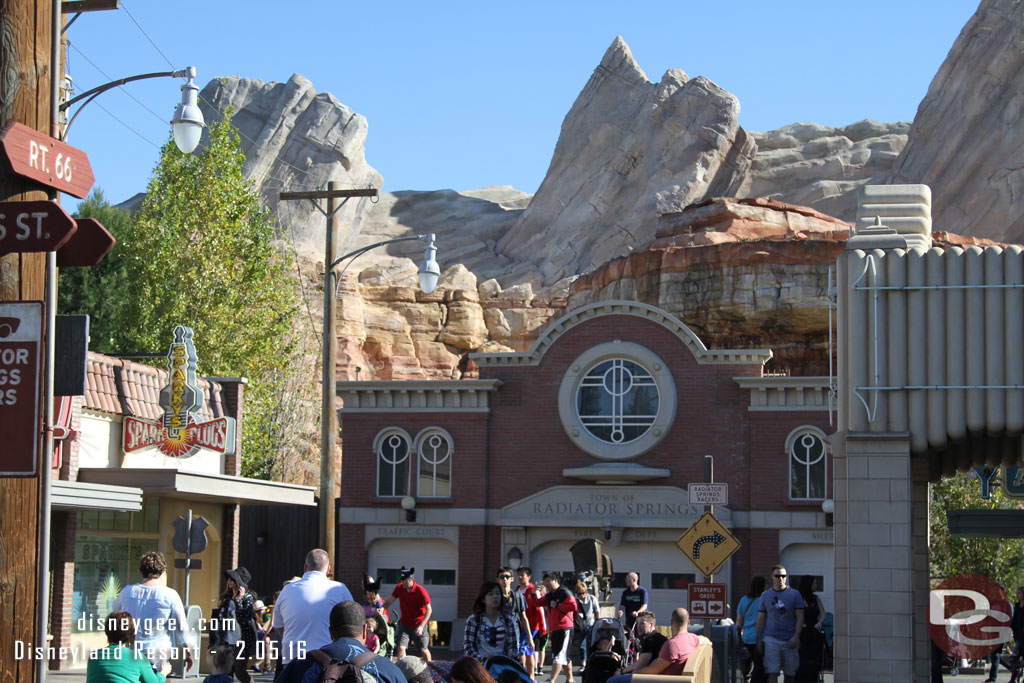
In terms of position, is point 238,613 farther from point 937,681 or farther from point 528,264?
point 528,264

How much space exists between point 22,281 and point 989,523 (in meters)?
14.7

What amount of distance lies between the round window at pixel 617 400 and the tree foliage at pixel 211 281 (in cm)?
1422

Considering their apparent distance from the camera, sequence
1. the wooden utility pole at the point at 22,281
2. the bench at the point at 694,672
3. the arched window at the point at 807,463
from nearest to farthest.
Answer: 1. the wooden utility pole at the point at 22,281
2. the bench at the point at 694,672
3. the arched window at the point at 807,463

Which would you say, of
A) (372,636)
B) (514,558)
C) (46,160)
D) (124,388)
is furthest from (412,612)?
(514,558)

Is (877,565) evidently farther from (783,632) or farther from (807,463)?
(807,463)

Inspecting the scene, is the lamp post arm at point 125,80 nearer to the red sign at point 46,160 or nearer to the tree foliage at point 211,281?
the red sign at point 46,160

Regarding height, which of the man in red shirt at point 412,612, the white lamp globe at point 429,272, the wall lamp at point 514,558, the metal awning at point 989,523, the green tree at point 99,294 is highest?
the green tree at point 99,294

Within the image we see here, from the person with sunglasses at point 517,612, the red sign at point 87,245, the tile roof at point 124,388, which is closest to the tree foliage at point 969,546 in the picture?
the tile roof at point 124,388

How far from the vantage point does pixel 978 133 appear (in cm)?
7762

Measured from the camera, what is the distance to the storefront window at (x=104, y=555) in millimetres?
23312

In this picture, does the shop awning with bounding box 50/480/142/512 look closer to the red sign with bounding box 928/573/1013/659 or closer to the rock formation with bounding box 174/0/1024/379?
the red sign with bounding box 928/573/1013/659

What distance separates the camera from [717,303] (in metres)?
52.4

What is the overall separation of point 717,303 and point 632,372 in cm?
1943

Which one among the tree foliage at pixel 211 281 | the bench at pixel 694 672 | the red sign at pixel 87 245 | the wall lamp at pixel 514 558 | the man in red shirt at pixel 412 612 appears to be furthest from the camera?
the tree foliage at pixel 211 281
